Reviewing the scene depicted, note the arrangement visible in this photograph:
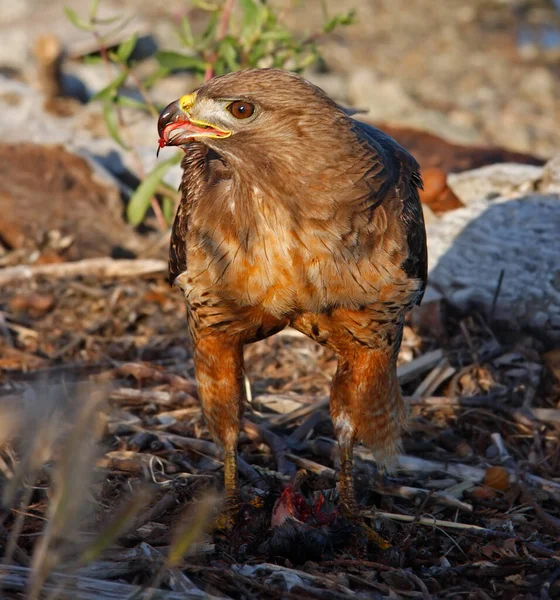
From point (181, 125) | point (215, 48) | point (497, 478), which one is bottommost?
point (497, 478)

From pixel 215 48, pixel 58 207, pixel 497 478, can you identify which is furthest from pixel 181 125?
pixel 58 207

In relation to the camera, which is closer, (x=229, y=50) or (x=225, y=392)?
(x=225, y=392)

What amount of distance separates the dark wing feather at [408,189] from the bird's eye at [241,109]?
1.62ft

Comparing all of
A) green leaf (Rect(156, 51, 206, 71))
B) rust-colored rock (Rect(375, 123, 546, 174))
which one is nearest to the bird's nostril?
green leaf (Rect(156, 51, 206, 71))

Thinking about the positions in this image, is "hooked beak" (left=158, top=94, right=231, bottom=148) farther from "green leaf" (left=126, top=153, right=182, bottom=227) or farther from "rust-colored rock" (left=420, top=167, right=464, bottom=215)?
"rust-colored rock" (left=420, top=167, right=464, bottom=215)

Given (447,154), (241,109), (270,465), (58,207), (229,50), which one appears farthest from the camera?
(447,154)

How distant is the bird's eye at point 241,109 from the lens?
3.19 m

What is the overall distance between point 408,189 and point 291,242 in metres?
0.73

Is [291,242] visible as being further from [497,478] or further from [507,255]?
[507,255]

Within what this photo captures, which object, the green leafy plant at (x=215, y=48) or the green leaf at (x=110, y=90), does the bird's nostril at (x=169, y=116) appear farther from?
the green leaf at (x=110, y=90)

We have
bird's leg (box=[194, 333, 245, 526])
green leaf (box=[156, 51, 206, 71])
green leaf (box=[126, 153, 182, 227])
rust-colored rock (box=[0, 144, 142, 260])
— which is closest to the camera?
bird's leg (box=[194, 333, 245, 526])

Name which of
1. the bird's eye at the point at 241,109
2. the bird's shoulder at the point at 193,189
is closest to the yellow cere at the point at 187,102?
the bird's eye at the point at 241,109

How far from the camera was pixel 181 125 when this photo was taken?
3.21 metres

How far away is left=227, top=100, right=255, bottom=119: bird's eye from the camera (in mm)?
3193
